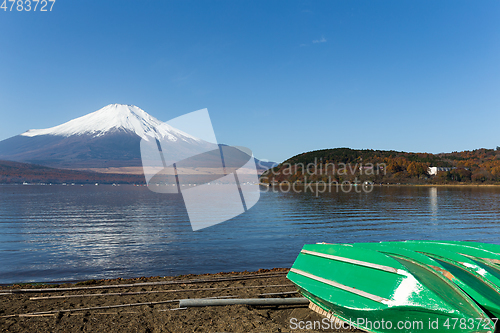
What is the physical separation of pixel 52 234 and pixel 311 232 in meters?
20.0

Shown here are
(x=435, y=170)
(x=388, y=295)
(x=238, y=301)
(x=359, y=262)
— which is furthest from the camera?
(x=435, y=170)

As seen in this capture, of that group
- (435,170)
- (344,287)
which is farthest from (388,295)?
(435,170)

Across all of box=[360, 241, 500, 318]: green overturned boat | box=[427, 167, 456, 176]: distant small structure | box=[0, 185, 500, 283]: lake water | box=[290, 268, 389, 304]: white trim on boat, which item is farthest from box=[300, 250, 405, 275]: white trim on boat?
box=[427, 167, 456, 176]: distant small structure

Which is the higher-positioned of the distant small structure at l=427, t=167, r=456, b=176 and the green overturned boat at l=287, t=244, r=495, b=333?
the distant small structure at l=427, t=167, r=456, b=176

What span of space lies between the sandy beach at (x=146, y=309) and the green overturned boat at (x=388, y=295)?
2.61 feet

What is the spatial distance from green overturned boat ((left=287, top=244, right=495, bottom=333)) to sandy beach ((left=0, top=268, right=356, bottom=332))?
80cm

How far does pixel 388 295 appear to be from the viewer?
17.4 feet

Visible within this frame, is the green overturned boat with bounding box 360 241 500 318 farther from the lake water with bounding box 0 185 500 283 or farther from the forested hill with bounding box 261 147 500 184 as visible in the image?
the forested hill with bounding box 261 147 500 184

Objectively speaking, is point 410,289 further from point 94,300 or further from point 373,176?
point 373,176

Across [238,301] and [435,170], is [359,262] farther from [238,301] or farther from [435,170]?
[435,170]

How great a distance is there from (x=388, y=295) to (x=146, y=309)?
5.39m

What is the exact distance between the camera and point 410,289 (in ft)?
17.0

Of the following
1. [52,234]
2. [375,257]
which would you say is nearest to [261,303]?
[375,257]

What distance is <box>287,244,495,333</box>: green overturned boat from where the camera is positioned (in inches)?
197
